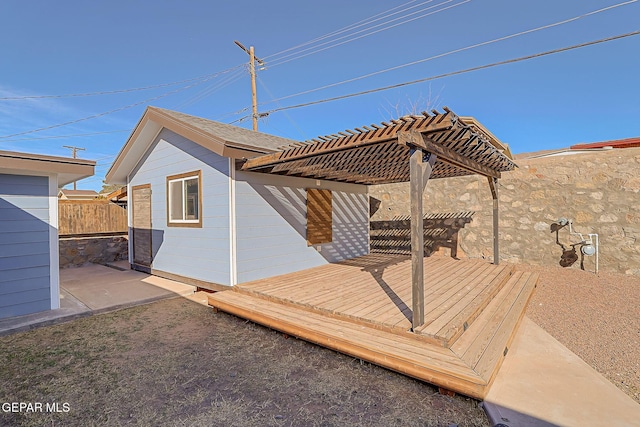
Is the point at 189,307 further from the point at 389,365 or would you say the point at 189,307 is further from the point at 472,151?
the point at 472,151

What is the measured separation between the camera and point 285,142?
287 inches

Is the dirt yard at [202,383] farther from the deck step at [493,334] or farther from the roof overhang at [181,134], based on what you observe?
the roof overhang at [181,134]

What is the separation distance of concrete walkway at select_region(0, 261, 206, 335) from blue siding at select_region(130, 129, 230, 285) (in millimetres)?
383

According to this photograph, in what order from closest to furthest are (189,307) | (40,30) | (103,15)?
(189,307)
(103,15)
(40,30)

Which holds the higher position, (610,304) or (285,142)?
(285,142)

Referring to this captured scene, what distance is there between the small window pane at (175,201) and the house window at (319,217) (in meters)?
2.69

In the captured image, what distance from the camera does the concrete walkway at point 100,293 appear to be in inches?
161

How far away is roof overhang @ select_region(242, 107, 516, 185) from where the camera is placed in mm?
2924

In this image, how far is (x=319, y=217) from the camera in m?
6.71

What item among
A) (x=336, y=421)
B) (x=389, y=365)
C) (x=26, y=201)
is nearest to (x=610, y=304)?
(x=389, y=365)

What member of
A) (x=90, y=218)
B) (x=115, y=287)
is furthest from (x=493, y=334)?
(x=90, y=218)

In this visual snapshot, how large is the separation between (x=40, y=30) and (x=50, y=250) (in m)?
11.6

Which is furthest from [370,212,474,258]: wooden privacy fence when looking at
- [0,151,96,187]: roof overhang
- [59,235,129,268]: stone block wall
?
[59,235,129,268]: stone block wall

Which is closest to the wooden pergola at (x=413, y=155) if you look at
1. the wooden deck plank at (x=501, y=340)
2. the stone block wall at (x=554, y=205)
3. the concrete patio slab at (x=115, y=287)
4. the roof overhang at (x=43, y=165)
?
the wooden deck plank at (x=501, y=340)
